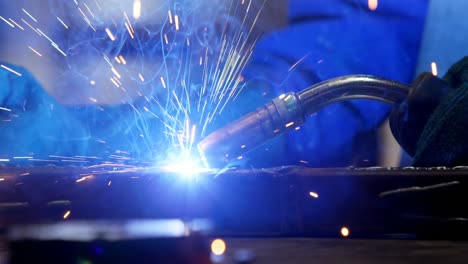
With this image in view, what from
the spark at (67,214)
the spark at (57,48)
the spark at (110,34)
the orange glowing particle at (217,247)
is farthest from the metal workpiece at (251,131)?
the spark at (57,48)

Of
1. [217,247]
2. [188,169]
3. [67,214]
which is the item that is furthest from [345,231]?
[67,214]

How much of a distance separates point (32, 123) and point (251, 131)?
189cm

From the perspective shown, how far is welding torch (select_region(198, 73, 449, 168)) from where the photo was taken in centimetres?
251

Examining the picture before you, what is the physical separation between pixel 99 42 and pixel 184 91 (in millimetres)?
690

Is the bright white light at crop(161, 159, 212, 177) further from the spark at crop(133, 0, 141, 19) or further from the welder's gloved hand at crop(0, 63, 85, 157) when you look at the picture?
the spark at crop(133, 0, 141, 19)

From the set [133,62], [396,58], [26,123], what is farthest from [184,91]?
[396,58]

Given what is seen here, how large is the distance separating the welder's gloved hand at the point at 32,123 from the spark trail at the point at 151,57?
0.09m

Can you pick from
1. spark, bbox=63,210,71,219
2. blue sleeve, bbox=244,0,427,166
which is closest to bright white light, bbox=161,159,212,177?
spark, bbox=63,210,71,219

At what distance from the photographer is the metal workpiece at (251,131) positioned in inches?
99.7

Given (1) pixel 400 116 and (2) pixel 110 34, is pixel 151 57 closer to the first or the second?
(2) pixel 110 34

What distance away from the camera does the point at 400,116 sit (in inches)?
102

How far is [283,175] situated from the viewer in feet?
7.80

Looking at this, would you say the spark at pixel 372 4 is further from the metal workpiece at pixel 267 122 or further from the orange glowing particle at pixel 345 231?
the orange glowing particle at pixel 345 231

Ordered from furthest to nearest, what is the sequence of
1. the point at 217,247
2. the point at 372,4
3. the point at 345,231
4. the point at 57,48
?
the point at 57,48 < the point at 372,4 < the point at 345,231 < the point at 217,247
